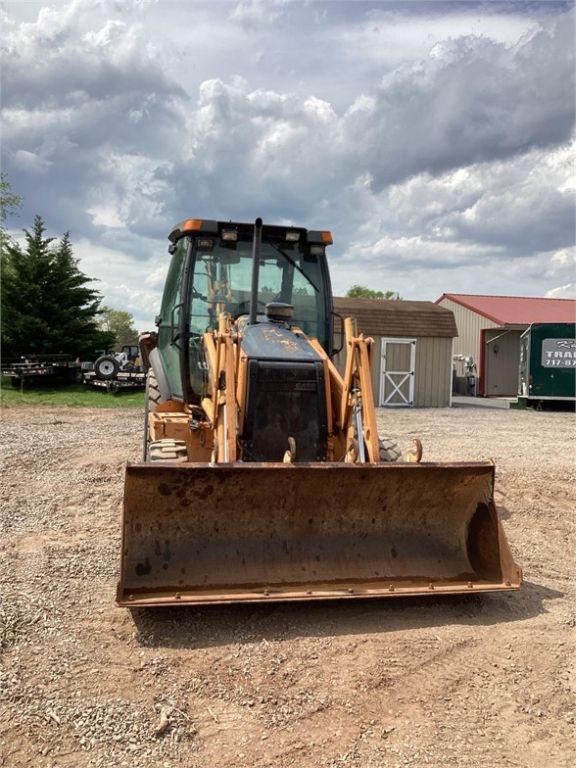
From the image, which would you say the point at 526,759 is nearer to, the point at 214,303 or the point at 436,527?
the point at 436,527

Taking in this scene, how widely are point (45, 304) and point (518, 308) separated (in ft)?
63.0

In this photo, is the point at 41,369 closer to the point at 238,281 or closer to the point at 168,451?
the point at 238,281

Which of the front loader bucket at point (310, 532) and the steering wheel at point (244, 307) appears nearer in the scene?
the front loader bucket at point (310, 532)

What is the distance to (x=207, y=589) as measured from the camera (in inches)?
163

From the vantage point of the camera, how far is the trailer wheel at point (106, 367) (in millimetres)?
21938

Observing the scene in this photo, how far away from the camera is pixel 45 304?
23172 millimetres

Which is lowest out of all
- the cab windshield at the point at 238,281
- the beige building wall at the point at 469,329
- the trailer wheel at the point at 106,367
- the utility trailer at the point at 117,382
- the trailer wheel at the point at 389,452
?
the trailer wheel at the point at 389,452

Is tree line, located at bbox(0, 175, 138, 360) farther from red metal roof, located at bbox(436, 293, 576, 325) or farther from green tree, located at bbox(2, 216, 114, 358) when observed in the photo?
red metal roof, located at bbox(436, 293, 576, 325)

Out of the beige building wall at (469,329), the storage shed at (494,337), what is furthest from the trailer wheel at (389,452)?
the beige building wall at (469,329)

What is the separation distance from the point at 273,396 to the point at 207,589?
1536mm

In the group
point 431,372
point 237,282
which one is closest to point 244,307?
point 237,282

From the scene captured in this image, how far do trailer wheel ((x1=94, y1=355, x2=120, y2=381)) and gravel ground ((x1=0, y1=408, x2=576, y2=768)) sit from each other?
1668 cm

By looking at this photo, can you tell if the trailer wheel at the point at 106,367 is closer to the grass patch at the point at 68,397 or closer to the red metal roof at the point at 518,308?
the grass patch at the point at 68,397

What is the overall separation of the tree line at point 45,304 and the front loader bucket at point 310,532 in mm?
19807
